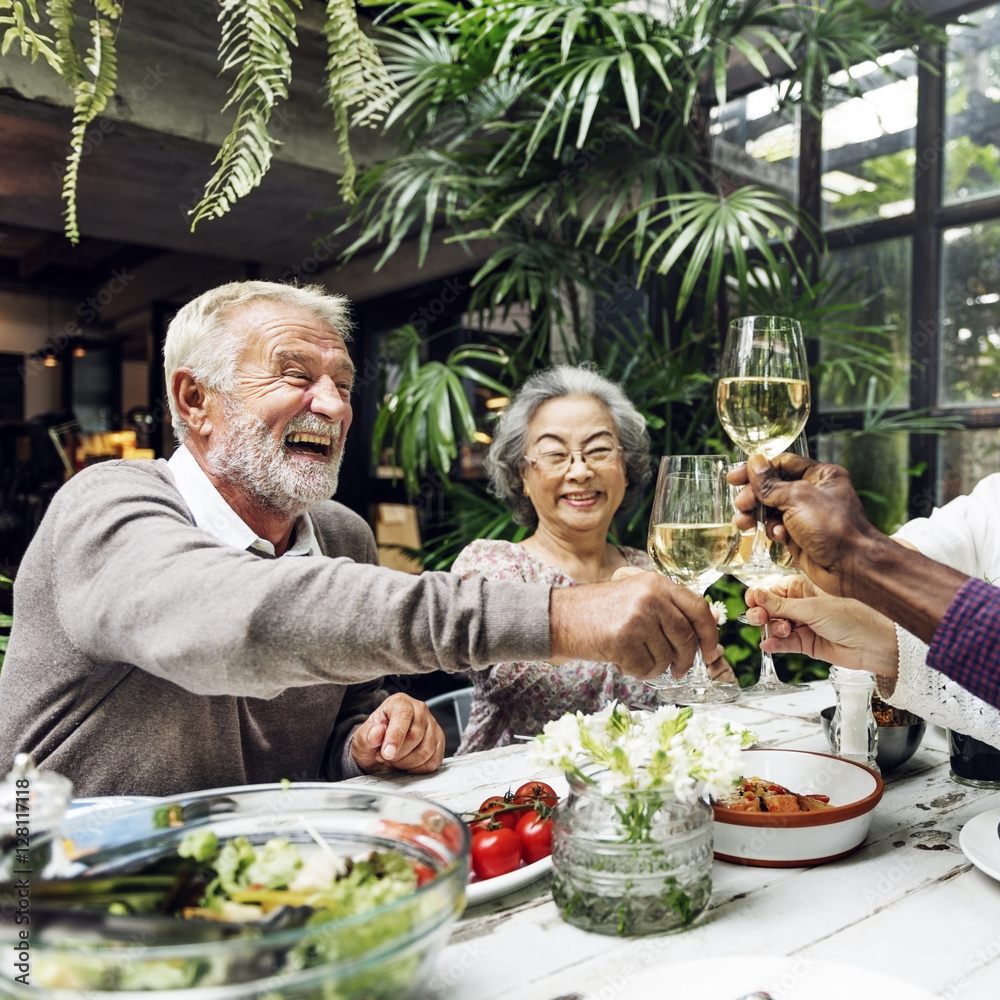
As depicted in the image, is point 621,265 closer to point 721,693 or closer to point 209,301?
point 209,301

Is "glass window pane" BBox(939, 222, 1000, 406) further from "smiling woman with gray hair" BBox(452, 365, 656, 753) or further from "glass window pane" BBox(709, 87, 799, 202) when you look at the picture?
"smiling woman with gray hair" BBox(452, 365, 656, 753)

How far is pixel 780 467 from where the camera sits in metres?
1.16

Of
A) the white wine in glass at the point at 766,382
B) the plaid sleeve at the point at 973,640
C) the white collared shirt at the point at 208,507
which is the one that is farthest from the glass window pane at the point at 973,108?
the white collared shirt at the point at 208,507

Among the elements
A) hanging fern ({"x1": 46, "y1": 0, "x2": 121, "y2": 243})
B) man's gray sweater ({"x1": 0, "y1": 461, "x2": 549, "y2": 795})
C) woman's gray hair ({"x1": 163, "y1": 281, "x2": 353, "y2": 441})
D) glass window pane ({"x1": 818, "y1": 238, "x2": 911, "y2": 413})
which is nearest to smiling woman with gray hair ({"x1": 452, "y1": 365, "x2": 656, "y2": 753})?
man's gray sweater ({"x1": 0, "y1": 461, "x2": 549, "y2": 795})

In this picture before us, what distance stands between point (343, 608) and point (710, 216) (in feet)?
7.23

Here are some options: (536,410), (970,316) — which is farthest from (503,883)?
(970,316)

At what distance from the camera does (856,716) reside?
4.68ft

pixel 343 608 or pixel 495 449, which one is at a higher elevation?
pixel 495 449

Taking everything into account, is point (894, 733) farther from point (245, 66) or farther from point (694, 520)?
point (245, 66)

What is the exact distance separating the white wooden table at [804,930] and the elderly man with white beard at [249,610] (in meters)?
0.28

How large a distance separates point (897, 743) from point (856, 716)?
0.09 metres

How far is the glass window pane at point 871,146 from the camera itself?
3561mm

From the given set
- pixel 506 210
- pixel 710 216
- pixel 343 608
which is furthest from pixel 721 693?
pixel 506 210

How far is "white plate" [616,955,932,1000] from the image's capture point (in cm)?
79
